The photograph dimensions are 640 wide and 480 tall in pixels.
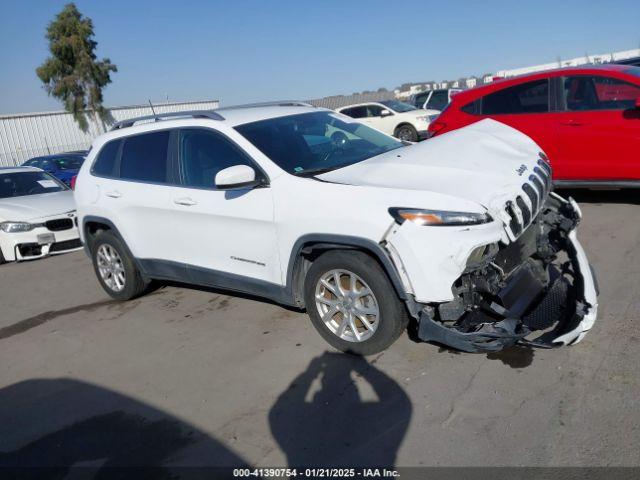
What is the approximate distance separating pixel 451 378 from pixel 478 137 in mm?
2109

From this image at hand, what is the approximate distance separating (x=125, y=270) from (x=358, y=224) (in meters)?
3.10

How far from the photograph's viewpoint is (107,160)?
19.1 ft

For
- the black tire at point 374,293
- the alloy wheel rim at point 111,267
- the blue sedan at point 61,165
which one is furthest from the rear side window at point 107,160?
the blue sedan at point 61,165

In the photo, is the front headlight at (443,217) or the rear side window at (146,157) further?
the rear side window at (146,157)

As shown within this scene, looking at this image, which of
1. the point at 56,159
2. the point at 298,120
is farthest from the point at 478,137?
the point at 56,159

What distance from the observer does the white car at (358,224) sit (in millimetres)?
A: 3486

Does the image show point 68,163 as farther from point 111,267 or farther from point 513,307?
point 513,307

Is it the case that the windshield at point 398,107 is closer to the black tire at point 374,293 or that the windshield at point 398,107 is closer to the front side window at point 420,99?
the front side window at point 420,99

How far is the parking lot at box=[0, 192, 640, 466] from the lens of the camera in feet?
9.79

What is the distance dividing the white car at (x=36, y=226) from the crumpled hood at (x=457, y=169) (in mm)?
6026

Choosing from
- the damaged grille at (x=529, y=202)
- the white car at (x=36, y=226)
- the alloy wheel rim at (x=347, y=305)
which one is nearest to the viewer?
the damaged grille at (x=529, y=202)

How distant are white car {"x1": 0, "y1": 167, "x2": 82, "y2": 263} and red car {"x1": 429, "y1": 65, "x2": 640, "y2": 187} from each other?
21.5 feet

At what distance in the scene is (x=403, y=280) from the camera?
3.54 meters

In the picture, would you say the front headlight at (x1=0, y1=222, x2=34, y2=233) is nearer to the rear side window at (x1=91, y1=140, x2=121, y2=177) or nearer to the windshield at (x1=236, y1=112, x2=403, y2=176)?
the rear side window at (x1=91, y1=140, x2=121, y2=177)
